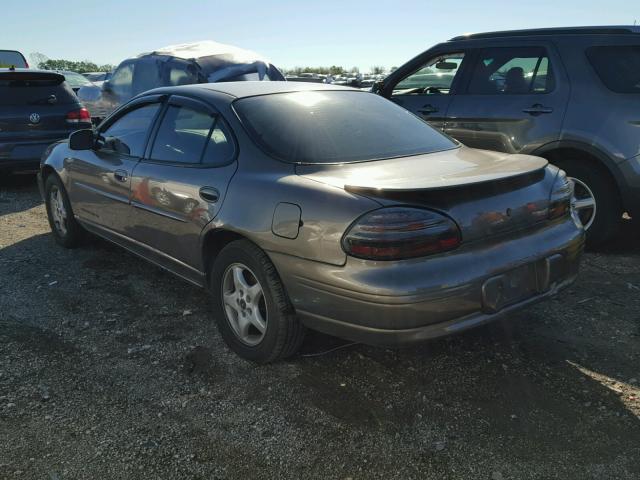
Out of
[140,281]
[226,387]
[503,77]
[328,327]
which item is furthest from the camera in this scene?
[503,77]

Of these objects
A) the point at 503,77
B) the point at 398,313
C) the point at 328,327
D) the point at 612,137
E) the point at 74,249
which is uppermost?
the point at 503,77

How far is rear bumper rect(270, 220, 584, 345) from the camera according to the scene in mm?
2523

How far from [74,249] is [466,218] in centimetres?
407

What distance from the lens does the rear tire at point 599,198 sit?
16.1 ft

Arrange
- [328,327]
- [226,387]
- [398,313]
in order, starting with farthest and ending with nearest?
[226,387]
[328,327]
[398,313]

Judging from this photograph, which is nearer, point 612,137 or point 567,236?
point 567,236

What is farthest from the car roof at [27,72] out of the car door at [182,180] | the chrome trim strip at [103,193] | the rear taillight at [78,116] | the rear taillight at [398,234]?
the rear taillight at [398,234]

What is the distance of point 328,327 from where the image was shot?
2781 millimetres

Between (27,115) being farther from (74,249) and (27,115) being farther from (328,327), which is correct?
(328,327)

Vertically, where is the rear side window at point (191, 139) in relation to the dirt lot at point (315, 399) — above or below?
above

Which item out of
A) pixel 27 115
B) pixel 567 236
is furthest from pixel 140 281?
pixel 27 115

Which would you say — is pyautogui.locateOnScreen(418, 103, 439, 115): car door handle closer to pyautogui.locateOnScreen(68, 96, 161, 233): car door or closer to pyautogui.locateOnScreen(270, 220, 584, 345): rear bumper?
pyautogui.locateOnScreen(68, 96, 161, 233): car door

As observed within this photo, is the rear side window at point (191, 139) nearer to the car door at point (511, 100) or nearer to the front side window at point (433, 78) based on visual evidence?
the car door at point (511, 100)

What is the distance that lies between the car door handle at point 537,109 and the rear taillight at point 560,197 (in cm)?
191
